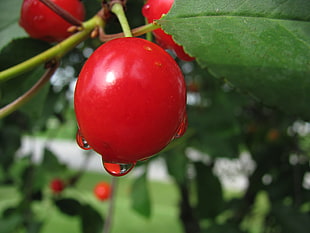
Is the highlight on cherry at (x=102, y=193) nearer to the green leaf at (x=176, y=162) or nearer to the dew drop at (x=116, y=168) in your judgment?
the green leaf at (x=176, y=162)

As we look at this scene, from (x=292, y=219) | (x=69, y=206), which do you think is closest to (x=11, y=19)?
(x=69, y=206)

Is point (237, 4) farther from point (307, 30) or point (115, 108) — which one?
point (115, 108)

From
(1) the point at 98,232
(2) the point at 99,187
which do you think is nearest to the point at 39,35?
(1) the point at 98,232

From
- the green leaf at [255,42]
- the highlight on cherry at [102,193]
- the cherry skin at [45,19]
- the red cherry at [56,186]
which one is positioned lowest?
the highlight on cherry at [102,193]

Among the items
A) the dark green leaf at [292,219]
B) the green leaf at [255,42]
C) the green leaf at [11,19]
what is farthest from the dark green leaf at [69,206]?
the green leaf at [255,42]

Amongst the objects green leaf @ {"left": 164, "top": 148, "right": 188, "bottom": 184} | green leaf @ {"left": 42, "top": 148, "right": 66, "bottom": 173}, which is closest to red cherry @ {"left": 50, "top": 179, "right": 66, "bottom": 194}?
green leaf @ {"left": 42, "top": 148, "right": 66, "bottom": 173}

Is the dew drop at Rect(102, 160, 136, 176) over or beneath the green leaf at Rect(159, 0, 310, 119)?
beneath

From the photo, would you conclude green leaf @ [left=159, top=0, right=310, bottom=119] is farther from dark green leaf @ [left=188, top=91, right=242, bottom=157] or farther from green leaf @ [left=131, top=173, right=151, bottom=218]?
green leaf @ [left=131, top=173, right=151, bottom=218]
